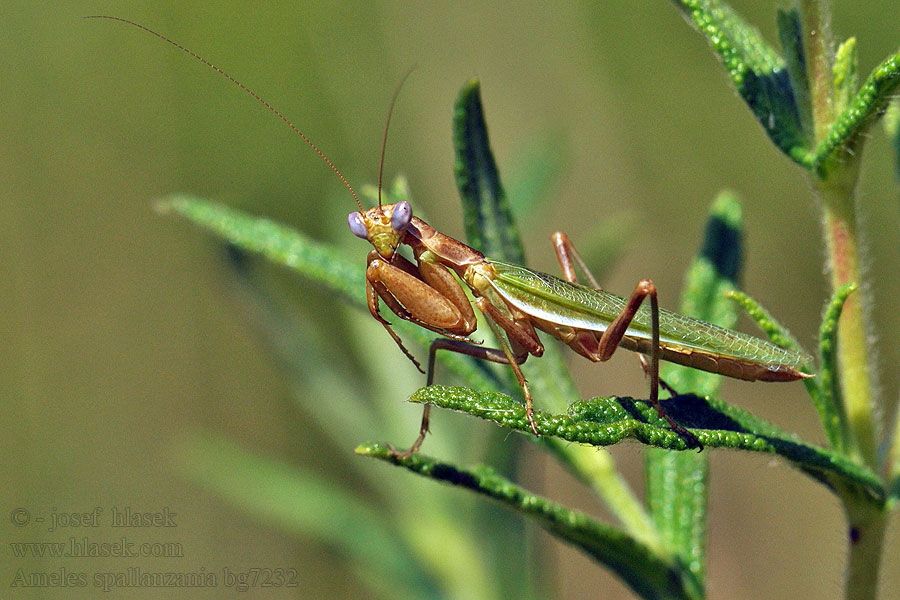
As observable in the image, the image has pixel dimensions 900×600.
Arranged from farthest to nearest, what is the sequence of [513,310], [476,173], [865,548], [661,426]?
[513,310] < [476,173] < [865,548] < [661,426]

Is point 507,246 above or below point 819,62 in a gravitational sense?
below

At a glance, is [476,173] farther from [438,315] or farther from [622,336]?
[622,336]

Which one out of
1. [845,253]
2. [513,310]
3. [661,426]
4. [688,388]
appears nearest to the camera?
[661,426]

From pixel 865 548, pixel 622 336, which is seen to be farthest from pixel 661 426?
pixel 622 336

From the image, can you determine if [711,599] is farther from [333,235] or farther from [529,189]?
[333,235]

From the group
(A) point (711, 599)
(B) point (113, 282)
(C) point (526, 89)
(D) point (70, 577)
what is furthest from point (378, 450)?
(C) point (526, 89)

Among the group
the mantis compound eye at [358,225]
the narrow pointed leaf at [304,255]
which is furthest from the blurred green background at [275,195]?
the mantis compound eye at [358,225]

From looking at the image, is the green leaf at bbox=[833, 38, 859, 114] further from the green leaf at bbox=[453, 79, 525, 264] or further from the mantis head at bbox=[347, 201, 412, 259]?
the mantis head at bbox=[347, 201, 412, 259]
